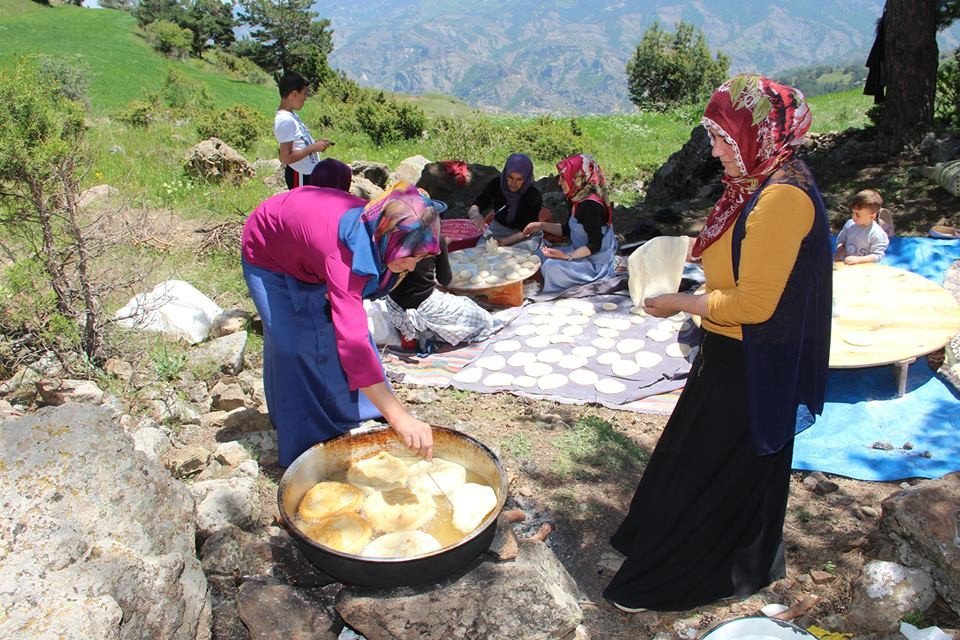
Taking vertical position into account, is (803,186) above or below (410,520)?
above

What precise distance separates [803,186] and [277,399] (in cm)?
206

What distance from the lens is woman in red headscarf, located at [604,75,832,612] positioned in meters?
1.84

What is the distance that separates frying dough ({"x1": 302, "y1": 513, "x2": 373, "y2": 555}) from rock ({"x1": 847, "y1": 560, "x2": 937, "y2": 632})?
60.8 inches

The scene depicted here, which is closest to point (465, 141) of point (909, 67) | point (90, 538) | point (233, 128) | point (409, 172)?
point (409, 172)

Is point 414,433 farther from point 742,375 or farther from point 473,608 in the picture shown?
point 742,375

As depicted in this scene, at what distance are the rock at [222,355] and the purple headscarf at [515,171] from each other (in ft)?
8.92

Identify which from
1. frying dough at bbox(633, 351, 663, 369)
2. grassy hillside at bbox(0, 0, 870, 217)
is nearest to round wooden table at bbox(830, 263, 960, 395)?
frying dough at bbox(633, 351, 663, 369)

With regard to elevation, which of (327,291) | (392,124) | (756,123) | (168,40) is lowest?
(327,291)

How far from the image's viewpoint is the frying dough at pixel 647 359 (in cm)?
427

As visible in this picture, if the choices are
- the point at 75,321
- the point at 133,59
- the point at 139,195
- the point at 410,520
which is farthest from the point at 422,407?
the point at 133,59

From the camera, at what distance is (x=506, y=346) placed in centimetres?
462

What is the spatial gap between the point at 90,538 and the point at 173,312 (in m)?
2.83

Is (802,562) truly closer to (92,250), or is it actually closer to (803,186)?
(803,186)

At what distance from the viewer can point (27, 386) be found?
3496 millimetres
